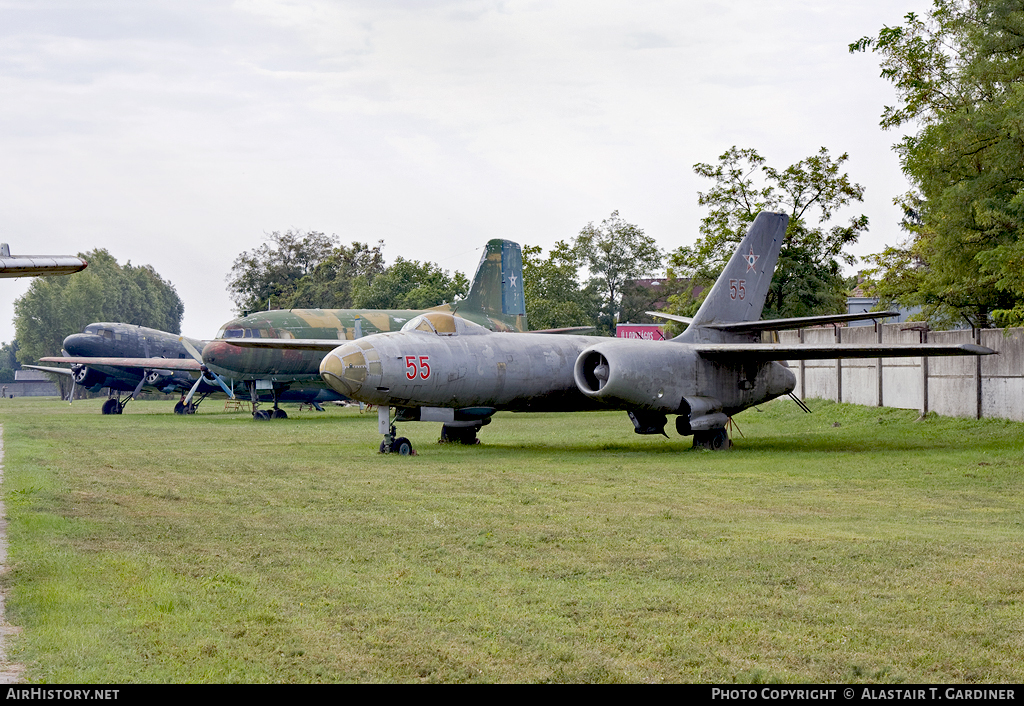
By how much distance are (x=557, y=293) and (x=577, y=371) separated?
51555 mm

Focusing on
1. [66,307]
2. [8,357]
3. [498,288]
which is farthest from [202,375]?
[8,357]

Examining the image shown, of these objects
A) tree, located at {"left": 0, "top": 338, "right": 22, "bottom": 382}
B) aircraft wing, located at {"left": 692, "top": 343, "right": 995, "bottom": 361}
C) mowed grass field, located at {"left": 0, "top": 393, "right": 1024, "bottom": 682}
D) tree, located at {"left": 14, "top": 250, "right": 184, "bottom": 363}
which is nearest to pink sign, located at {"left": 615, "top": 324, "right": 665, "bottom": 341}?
aircraft wing, located at {"left": 692, "top": 343, "right": 995, "bottom": 361}

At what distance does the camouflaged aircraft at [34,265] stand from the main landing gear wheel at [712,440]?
49.7ft

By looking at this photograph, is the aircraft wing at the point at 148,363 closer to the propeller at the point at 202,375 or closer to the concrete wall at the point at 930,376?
the propeller at the point at 202,375

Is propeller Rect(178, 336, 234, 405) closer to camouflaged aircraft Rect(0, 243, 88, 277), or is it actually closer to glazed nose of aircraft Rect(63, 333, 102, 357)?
glazed nose of aircraft Rect(63, 333, 102, 357)

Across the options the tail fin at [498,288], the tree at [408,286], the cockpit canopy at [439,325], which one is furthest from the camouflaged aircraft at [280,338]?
the tree at [408,286]

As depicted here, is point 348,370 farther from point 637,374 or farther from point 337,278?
point 337,278

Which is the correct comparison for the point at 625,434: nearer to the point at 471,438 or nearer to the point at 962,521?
the point at 471,438

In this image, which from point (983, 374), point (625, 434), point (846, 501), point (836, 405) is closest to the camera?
point (846, 501)

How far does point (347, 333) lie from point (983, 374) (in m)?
19.2

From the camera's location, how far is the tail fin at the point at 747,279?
2316cm

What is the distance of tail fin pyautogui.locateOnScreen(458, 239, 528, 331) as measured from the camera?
27.1 m
